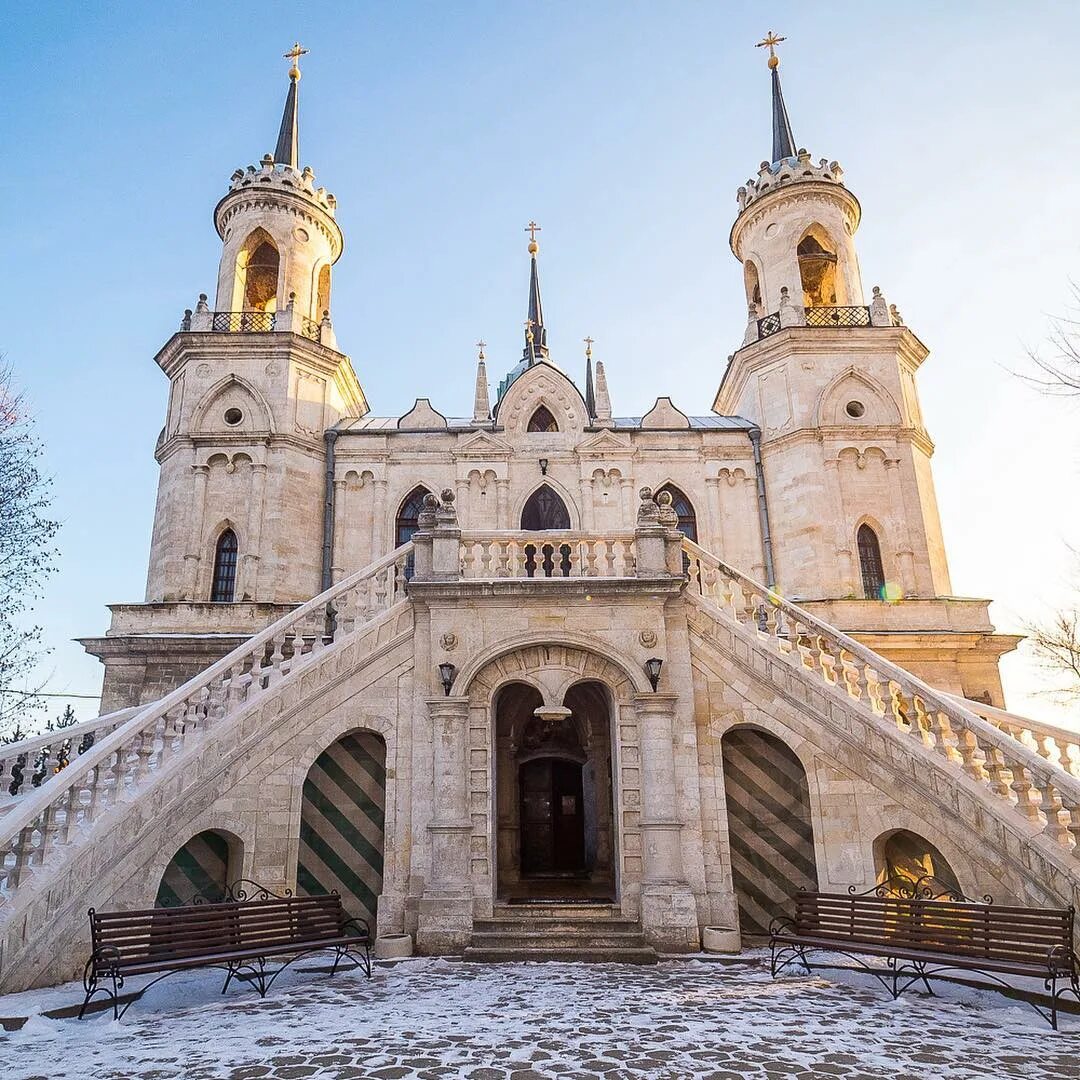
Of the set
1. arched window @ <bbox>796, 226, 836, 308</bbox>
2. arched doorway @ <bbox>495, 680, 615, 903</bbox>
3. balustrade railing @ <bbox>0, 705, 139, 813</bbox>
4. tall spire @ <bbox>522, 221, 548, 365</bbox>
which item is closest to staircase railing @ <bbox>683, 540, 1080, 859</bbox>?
arched doorway @ <bbox>495, 680, 615, 903</bbox>

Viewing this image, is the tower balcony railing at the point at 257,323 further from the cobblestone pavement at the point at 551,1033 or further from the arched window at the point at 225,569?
the cobblestone pavement at the point at 551,1033

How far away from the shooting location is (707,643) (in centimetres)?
1266

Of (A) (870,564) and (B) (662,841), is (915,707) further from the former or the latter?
(A) (870,564)

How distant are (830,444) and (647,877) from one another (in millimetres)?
14813

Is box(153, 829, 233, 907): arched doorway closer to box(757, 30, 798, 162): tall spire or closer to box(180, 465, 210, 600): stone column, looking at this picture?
box(180, 465, 210, 600): stone column

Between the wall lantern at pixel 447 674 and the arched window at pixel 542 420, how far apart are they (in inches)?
487

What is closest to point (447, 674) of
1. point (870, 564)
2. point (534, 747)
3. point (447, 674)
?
point (447, 674)

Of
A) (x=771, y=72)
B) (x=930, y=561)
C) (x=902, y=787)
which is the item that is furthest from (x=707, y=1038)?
(x=771, y=72)

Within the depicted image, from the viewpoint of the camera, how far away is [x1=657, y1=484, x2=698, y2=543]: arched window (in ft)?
73.3

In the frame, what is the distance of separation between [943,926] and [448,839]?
6.36 metres

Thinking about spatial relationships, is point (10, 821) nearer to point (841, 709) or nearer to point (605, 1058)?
point (605, 1058)

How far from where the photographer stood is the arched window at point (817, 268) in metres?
25.7

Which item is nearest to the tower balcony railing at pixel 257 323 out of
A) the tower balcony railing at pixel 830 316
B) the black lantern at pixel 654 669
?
the tower balcony railing at pixel 830 316

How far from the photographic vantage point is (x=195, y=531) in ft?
69.6
